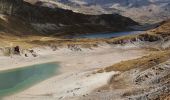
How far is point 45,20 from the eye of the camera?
522 ft

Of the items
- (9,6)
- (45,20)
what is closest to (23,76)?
(9,6)

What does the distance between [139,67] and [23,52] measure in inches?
1319

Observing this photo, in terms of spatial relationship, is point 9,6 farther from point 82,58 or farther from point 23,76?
point 23,76

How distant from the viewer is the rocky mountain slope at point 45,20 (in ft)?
477

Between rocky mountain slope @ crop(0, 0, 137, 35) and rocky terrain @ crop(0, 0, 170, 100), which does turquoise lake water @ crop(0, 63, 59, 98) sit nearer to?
rocky terrain @ crop(0, 0, 170, 100)

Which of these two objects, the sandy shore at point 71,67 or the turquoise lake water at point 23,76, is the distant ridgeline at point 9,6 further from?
the turquoise lake water at point 23,76

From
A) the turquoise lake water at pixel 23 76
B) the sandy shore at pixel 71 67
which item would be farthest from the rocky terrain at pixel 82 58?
the turquoise lake water at pixel 23 76

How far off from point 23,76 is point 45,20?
316ft

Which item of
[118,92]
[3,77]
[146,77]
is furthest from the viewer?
[3,77]

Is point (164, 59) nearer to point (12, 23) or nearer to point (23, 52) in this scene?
point (23, 52)

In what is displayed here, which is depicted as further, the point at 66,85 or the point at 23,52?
the point at 23,52

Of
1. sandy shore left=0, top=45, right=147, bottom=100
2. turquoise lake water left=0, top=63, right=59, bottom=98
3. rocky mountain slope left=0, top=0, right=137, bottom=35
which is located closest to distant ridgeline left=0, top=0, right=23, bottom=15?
rocky mountain slope left=0, top=0, right=137, bottom=35

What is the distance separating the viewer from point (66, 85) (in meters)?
52.9

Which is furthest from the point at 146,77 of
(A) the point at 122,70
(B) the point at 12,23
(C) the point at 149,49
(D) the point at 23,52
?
(B) the point at 12,23
